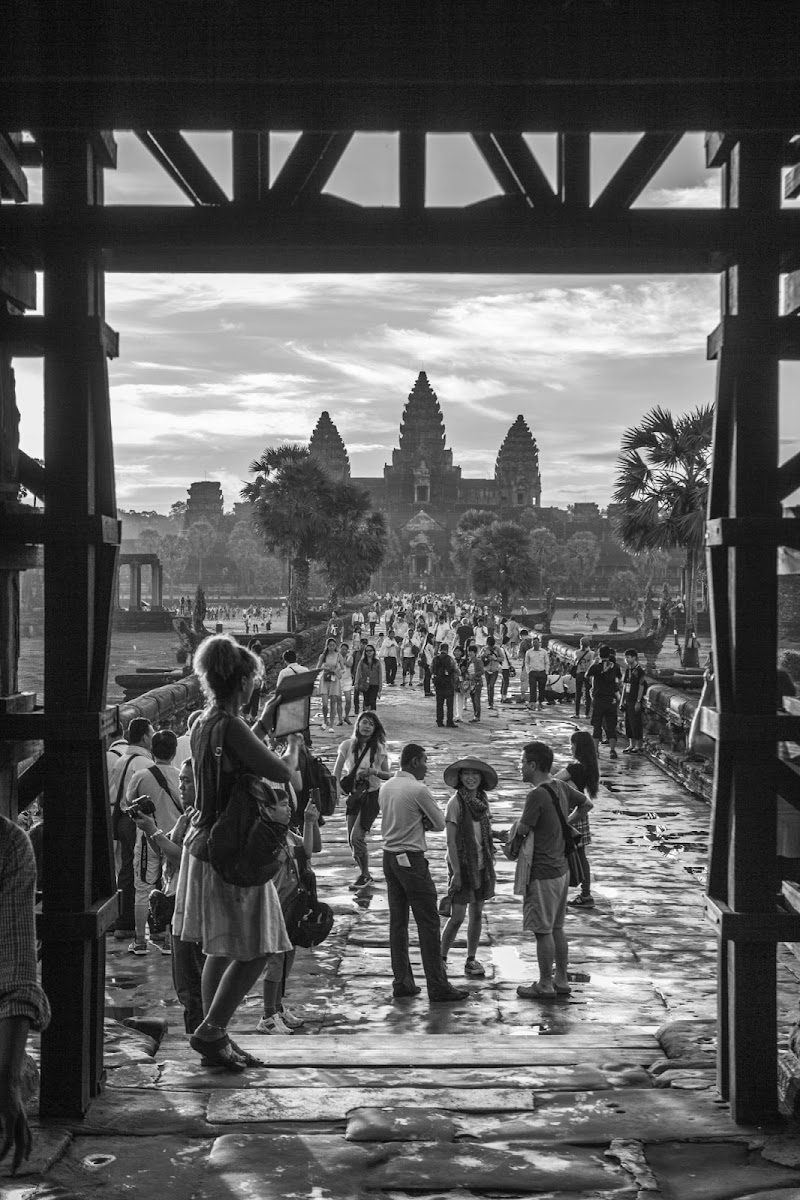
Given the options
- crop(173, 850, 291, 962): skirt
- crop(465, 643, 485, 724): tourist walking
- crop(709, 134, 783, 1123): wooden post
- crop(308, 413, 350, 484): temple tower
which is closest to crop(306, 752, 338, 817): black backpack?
crop(173, 850, 291, 962): skirt

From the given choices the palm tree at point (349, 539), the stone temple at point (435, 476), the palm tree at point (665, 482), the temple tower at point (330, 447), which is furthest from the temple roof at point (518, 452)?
the palm tree at point (665, 482)

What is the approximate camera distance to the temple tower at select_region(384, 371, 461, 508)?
165 metres

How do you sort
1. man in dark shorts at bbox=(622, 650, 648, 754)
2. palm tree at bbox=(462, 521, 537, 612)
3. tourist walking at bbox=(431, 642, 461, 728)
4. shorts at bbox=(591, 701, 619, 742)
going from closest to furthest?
shorts at bbox=(591, 701, 619, 742) < man in dark shorts at bbox=(622, 650, 648, 754) < tourist walking at bbox=(431, 642, 461, 728) < palm tree at bbox=(462, 521, 537, 612)

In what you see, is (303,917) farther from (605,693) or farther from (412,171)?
(605,693)

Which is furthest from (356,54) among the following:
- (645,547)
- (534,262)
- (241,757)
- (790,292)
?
(645,547)

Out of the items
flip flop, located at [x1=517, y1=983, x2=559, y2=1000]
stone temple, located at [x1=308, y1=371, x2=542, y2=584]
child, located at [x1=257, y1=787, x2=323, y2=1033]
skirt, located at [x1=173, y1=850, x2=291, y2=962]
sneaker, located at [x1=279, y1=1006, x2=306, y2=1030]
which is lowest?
flip flop, located at [x1=517, y1=983, x2=559, y2=1000]

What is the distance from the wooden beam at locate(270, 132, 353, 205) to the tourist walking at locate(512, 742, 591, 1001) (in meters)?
3.65

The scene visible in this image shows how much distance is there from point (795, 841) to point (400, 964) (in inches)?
97.8

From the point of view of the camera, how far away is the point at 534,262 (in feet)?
16.9

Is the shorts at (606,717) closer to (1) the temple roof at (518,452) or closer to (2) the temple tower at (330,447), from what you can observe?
(2) the temple tower at (330,447)

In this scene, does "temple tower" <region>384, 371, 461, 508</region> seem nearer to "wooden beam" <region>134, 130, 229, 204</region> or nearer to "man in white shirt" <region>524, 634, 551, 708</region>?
"man in white shirt" <region>524, 634, 551, 708</region>

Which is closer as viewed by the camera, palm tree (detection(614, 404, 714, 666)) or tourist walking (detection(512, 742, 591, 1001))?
tourist walking (detection(512, 742, 591, 1001))

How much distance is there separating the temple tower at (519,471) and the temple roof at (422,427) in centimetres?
760

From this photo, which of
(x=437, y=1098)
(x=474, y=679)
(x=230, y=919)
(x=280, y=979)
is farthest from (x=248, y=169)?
(x=474, y=679)
